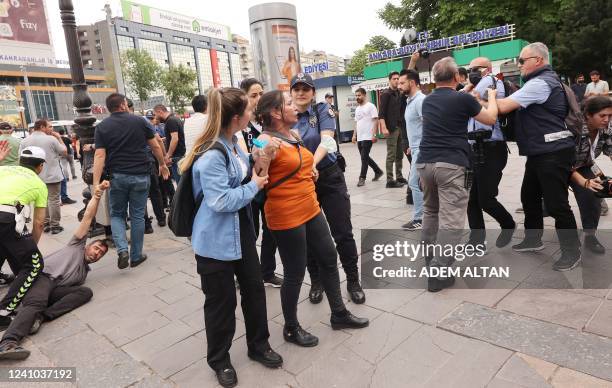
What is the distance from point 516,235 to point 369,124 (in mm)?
4416

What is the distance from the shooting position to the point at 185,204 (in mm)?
2416

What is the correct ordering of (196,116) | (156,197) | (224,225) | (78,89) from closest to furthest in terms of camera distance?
(224,225), (196,116), (78,89), (156,197)

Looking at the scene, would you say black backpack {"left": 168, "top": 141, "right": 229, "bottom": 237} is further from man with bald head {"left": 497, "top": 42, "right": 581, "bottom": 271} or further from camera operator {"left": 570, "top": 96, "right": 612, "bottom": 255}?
camera operator {"left": 570, "top": 96, "right": 612, "bottom": 255}

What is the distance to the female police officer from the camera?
334 centimetres

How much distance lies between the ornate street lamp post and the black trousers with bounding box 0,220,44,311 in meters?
2.33

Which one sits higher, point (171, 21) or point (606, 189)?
point (171, 21)

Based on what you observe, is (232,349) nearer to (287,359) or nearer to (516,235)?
(287,359)

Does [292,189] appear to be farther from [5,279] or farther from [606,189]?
[5,279]

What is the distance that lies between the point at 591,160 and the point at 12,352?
4.79 metres

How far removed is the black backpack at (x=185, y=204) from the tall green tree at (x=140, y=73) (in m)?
49.6

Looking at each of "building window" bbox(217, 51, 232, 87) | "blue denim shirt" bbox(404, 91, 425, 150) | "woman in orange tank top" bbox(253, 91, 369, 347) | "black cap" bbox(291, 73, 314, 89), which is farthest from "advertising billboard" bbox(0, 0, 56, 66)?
"building window" bbox(217, 51, 232, 87)

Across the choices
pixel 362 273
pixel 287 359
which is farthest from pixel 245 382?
pixel 362 273

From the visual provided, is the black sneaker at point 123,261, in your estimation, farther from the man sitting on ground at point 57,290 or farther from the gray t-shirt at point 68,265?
the gray t-shirt at point 68,265

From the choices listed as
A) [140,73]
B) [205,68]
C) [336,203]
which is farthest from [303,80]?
[205,68]
